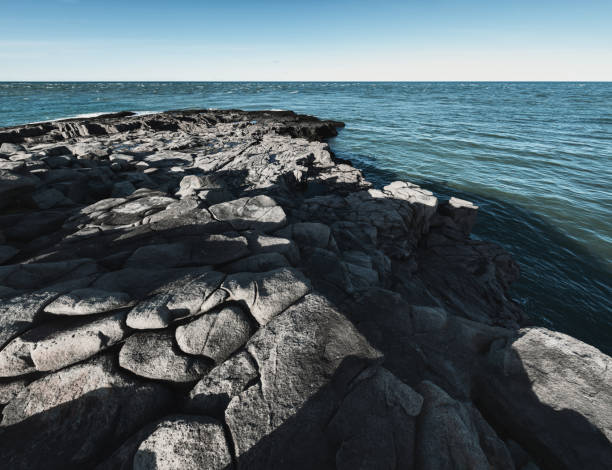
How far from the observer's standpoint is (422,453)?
4.16 metres

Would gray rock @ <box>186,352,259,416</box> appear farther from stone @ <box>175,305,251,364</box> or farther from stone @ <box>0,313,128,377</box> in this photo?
stone @ <box>0,313,128,377</box>

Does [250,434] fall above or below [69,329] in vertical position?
below

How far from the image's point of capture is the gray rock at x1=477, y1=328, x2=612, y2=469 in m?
5.09

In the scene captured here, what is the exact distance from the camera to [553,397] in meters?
5.78

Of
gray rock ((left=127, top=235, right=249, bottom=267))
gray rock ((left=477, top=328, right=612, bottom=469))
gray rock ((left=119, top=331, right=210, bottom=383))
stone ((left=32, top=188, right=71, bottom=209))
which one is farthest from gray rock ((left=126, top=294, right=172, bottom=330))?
stone ((left=32, top=188, right=71, bottom=209))

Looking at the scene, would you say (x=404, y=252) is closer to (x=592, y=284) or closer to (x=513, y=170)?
Answer: (x=592, y=284)

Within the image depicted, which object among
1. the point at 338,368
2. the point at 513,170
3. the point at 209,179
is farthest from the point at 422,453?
the point at 513,170

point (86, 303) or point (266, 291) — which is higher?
point (86, 303)

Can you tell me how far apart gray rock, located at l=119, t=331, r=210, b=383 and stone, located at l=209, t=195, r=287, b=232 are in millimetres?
4972

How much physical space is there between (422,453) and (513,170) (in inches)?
1257

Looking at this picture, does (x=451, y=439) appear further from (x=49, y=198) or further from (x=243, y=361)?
(x=49, y=198)

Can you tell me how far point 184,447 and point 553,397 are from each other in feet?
24.5

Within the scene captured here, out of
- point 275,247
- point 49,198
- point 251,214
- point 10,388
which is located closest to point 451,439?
point 275,247

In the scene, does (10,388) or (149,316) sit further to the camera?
(149,316)
